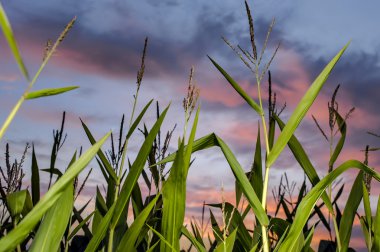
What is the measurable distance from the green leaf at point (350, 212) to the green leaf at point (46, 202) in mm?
1552

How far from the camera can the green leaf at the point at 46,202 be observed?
105cm

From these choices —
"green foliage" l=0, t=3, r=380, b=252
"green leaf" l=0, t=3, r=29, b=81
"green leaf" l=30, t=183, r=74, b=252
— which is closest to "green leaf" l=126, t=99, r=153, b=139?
"green foliage" l=0, t=3, r=380, b=252

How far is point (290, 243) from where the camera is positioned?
1728mm

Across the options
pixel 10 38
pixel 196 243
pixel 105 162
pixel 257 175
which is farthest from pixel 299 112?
pixel 10 38

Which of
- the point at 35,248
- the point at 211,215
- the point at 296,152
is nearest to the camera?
the point at 35,248

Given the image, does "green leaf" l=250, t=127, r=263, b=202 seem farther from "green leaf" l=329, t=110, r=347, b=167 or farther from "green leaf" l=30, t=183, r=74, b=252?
"green leaf" l=30, t=183, r=74, b=252

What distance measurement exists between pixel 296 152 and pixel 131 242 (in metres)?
0.81

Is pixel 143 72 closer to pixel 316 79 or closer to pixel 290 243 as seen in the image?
pixel 316 79

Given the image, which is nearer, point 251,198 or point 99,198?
point 251,198

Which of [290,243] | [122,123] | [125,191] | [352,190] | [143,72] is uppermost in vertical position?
[143,72]

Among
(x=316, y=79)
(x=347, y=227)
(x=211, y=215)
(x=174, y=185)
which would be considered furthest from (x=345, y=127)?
(x=174, y=185)

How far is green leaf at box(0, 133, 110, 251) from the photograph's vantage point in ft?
3.43

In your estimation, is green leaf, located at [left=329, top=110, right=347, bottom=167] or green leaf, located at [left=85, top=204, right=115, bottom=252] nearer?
green leaf, located at [left=85, top=204, right=115, bottom=252]

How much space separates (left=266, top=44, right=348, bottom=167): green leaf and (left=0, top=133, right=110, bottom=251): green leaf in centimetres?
92
